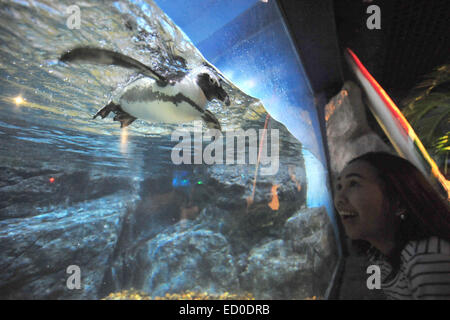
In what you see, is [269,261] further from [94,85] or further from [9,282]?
[9,282]

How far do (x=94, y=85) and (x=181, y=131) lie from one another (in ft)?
11.1

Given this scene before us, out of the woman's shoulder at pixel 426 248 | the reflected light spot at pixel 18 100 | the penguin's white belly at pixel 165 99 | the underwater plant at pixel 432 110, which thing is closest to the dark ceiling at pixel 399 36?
the underwater plant at pixel 432 110

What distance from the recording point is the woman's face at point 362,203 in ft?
2.77

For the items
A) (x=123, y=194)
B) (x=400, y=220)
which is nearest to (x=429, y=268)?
(x=400, y=220)

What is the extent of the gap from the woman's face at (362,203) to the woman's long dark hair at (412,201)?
0.04m

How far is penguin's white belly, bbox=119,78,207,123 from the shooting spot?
2152 millimetres

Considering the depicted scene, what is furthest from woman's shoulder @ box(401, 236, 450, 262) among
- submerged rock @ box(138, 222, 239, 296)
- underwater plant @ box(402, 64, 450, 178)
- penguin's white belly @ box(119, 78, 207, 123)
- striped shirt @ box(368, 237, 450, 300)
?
submerged rock @ box(138, 222, 239, 296)

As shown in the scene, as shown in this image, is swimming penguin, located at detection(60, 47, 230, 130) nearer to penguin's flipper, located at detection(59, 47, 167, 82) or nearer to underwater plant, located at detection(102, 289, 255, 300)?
penguin's flipper, located at detection(59, 47, 167, 82)

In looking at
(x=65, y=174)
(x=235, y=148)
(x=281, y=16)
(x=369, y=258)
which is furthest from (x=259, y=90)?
(x=65, y=174)

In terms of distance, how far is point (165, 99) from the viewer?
2.25 m

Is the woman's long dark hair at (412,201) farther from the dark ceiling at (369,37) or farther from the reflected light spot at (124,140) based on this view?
the reflected light spot at (124,140)

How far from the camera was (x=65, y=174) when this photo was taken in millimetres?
11367

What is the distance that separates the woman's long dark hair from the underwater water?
2.76 meters

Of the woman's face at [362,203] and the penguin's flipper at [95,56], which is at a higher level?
the penguin's flipper at [95,56]
